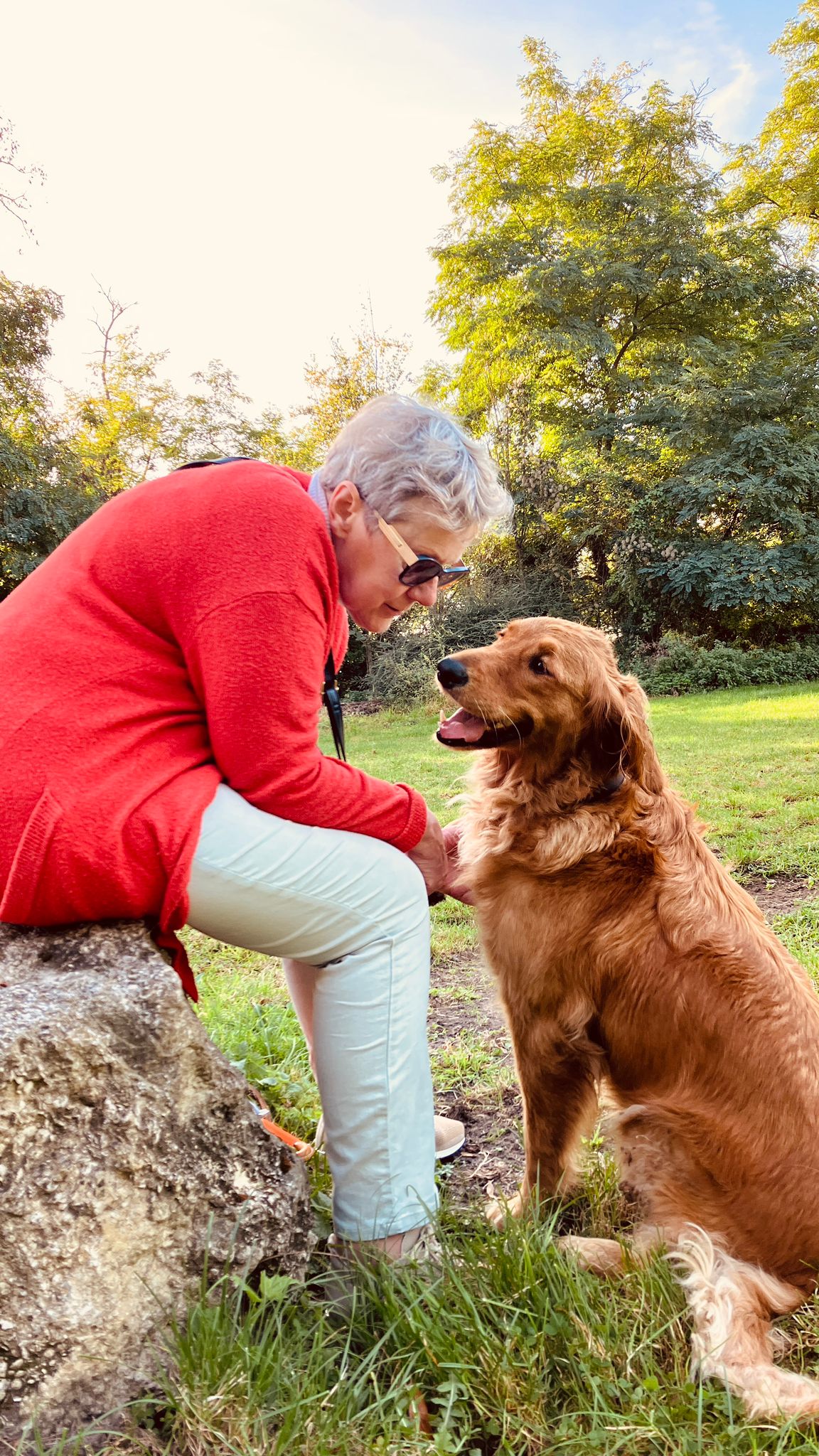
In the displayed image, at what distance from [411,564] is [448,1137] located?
175cm

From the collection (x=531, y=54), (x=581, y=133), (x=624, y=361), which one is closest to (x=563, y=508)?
(x=624, y=361)

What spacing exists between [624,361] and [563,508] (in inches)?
231

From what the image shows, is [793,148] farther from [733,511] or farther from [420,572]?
[420,572]

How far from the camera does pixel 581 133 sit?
76.0 feet

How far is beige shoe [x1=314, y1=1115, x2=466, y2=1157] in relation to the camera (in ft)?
8.63

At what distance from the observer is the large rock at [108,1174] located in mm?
1431

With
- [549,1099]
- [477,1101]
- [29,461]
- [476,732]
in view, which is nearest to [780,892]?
[477,1101]

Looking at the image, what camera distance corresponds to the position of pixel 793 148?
23.8 meters

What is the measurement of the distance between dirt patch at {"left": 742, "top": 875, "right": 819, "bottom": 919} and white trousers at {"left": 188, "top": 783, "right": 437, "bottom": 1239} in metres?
3.27

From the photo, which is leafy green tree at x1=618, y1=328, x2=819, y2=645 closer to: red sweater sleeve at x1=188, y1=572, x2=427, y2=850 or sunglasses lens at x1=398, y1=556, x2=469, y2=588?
sunglasses lens at x1=398, y1=556, x2=469, y2=588

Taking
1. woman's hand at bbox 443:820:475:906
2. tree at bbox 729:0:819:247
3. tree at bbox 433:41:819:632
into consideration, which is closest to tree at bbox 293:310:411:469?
tree at bbox 433:41:819:632

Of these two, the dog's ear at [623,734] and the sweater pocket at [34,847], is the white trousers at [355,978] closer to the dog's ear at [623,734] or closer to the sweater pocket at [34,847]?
the sweater pocket at [34,847]

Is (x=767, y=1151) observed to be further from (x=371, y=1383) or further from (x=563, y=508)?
(x=563, y=508)

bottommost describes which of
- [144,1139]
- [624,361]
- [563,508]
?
[144,1139]
